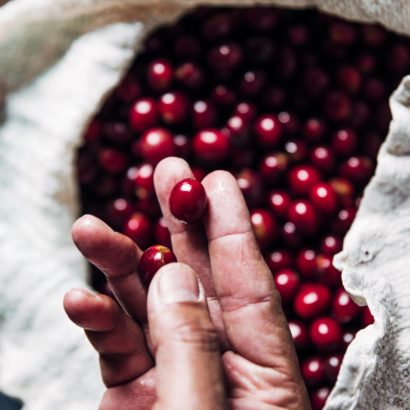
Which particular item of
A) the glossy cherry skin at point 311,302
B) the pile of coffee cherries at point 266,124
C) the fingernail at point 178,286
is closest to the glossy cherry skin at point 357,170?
the pile of coffee cherries at point 266,124

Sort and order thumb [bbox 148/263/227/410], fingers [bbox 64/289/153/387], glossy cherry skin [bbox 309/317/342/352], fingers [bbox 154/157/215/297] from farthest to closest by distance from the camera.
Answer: glossy cherry skin [bbox 309/317/342/352] < fingers [bbox 154/157/215/297] < fingers [bbox 64/289/153/387] < thumb [bbox 148/263/227/410]

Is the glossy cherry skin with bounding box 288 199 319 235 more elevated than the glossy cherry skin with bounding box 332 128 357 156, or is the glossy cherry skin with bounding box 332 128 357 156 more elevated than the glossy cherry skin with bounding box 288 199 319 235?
the glossy cherry skin with bounding box 332 128 357 156

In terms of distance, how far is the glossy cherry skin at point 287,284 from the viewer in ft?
4.06

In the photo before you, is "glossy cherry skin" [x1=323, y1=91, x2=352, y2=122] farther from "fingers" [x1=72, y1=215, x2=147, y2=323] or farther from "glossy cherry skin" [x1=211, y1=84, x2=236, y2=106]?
"fingers" [x1=72, y1=215, x2=147, y2=323]

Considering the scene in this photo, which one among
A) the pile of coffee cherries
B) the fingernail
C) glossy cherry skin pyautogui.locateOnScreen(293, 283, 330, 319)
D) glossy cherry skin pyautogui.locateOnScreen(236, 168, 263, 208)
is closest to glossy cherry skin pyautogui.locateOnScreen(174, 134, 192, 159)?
the pile of coffee cherries

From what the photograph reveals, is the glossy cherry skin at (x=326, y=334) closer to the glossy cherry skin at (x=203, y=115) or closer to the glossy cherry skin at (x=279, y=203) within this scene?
the glossy cherry skin at (x=279, y=203)

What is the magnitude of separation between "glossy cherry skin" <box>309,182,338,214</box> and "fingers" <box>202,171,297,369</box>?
1.00 ft

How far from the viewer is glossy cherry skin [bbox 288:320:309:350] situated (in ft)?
4.00

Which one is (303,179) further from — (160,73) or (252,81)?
(160,73)

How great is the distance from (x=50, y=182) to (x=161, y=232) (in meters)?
0.21

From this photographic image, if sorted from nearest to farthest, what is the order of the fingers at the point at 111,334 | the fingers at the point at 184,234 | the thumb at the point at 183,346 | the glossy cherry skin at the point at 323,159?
1. the thumb at the point at 183,346
2. the fingers at the point at 111,334
3. the fingers at the point at 184,234
4. the glossy cherry skin at the point at 323,159

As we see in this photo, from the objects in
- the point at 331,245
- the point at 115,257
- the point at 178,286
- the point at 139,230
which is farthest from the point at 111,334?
the point at 331,245

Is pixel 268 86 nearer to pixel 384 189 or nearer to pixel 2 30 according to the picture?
pixel 384 189

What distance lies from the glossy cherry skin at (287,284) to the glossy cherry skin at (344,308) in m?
0.07
